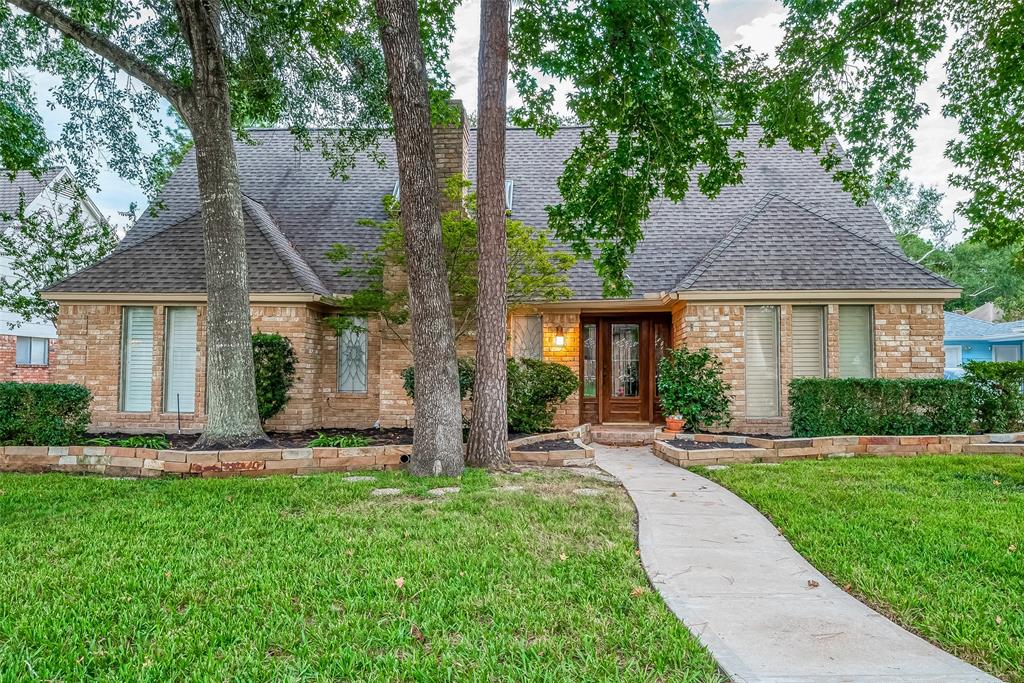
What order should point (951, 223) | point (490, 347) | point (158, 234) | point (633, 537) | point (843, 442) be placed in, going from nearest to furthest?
point (633, 537)
point (490, 347)
point (843, 442)
point (158, 234)
point (951, 223)

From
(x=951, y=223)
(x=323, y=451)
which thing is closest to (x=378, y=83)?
(x=323, y=451)

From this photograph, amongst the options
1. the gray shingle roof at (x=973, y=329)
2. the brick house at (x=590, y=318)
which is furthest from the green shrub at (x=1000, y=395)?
the gray shingle roof at (x=973, y=329)

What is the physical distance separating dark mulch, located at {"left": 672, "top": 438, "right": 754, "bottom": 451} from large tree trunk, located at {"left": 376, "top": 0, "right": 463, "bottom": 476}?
390 centimetres

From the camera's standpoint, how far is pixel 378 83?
10.9 m

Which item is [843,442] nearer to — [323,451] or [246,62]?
[323,451]

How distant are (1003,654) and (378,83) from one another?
36.6 ft

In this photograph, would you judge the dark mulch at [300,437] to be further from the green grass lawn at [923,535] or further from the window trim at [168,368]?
the green grass lawn at [923,535]

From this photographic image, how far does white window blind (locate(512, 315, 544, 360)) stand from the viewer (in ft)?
41.1

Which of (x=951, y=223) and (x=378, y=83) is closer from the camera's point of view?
(x=378, y=83)

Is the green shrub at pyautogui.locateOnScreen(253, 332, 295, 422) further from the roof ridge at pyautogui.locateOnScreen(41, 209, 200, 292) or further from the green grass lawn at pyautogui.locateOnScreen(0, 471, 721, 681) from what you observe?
the green grass lawn at pyautogui.locateOnScreen(0, 471, 721, 681)

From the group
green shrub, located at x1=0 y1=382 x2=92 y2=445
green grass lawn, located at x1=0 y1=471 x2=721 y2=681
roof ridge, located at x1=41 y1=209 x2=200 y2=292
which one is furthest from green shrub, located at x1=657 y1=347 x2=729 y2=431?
roof ridge, located at x1=41 y1=209 x2=200 y2=292

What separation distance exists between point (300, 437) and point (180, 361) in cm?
326

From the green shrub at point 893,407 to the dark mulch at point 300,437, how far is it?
6588 millimetres

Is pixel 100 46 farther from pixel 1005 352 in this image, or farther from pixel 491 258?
pixel 1005 352
